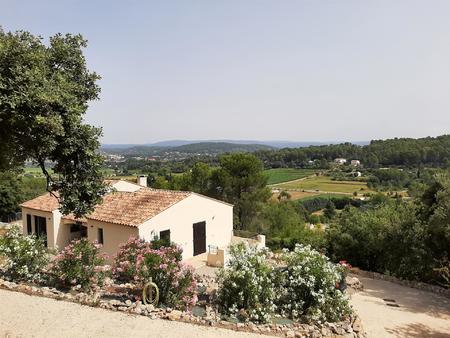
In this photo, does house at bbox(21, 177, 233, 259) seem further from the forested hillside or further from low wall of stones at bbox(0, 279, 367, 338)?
the forested hillside

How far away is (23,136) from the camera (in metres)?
7.30

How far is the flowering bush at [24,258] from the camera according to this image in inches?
463

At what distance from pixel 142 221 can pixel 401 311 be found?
10.8 m

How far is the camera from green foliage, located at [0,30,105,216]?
6.67 metres

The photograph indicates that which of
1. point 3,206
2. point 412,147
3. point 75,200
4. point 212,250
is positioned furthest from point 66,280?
point 412,147

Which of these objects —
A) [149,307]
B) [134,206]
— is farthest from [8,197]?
[149,307]

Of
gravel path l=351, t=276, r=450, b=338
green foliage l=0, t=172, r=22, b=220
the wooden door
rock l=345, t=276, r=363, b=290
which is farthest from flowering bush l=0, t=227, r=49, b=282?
green foliage l=0, t=172, r=22, b=220

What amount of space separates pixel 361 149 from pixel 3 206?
3287 inches

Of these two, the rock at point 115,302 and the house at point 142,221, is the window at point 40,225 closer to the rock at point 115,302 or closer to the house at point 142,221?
the house at point 142,221

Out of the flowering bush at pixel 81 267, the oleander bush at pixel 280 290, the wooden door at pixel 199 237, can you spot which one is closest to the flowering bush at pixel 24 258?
the flowering bush at pixel 81 267

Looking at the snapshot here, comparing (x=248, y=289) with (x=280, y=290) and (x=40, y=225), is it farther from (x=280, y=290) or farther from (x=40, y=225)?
(x=40, y=225)

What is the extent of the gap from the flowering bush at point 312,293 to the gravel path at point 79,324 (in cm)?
203

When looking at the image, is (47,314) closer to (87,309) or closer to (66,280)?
(87,309)

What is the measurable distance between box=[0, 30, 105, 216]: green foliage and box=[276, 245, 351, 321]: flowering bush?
18.6 ft
